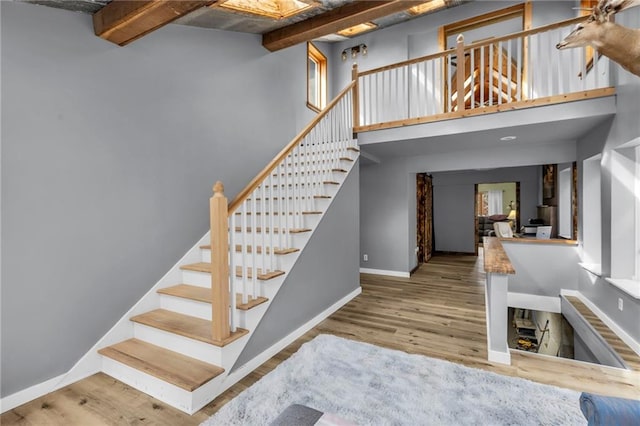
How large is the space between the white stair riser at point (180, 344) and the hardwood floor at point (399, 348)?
28 centimetres

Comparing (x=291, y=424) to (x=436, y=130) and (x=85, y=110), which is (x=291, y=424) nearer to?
(x=85, y=110)

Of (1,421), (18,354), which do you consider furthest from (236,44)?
(1,421)

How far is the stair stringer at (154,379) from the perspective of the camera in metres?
1.94

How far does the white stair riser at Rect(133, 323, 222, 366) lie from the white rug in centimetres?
34

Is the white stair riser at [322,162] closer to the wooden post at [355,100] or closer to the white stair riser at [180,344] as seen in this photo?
the wooden post at [355,100]

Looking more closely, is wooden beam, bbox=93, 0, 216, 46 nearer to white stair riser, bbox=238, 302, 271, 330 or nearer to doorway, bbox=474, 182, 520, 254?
white stair riser, bbox=238, 302, 271, 330

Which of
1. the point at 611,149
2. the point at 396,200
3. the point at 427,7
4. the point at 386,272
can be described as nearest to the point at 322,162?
the point at 396,200

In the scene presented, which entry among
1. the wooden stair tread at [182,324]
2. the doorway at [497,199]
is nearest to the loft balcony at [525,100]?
the wooden stair tread at [182,324]

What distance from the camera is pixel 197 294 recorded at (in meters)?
2.58

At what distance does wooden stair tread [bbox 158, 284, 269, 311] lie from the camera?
2.30 metres

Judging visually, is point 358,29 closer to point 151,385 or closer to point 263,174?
point 263,174

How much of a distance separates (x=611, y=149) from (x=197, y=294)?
437 centimetres

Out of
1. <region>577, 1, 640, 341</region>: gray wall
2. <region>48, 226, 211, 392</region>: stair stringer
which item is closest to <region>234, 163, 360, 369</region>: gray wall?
<region>48, 226, 211, 392</region>: stair stringer

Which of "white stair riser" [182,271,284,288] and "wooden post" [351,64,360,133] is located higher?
"wooden post" [351,64,360,133]
